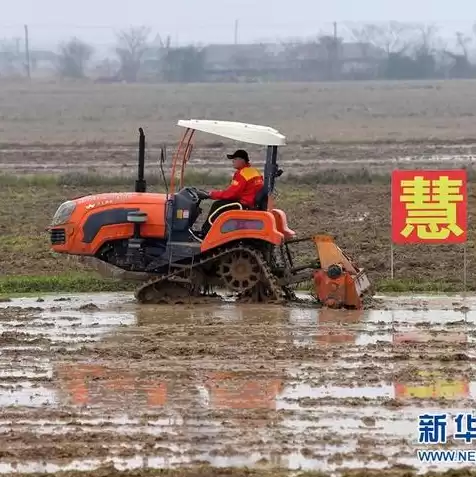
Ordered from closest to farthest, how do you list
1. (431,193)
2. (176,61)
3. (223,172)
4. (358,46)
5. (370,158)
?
(431,193) → (223,172) → (370,158) → (176,61) → (358,46)

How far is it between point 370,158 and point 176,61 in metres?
63.5

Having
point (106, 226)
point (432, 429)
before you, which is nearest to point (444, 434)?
point (432, 429)

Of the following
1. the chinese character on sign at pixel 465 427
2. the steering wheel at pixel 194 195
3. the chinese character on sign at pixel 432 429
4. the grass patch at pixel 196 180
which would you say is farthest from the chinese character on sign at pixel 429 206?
the grass patch at pixel 196 180

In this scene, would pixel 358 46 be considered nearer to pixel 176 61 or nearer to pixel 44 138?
pixel 176 61

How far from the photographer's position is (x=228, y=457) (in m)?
8.38

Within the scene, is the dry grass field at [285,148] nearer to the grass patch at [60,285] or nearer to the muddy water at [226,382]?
the grass patch at [60,285]

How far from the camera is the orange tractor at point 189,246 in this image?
1402 centimetres

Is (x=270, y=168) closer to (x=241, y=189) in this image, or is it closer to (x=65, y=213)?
(x=241, y=189)

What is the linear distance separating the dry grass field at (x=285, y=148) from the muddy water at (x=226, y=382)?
9.45ft

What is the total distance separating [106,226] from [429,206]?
4015 mm

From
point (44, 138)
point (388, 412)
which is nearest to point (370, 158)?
point (44, 138)

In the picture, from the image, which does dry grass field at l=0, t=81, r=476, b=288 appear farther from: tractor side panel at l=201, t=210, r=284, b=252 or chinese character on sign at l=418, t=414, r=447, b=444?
chinese character on sign at l=418, t=414, r=447, b=444

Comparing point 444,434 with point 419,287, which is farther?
point 419,287

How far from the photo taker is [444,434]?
28.7 ft
